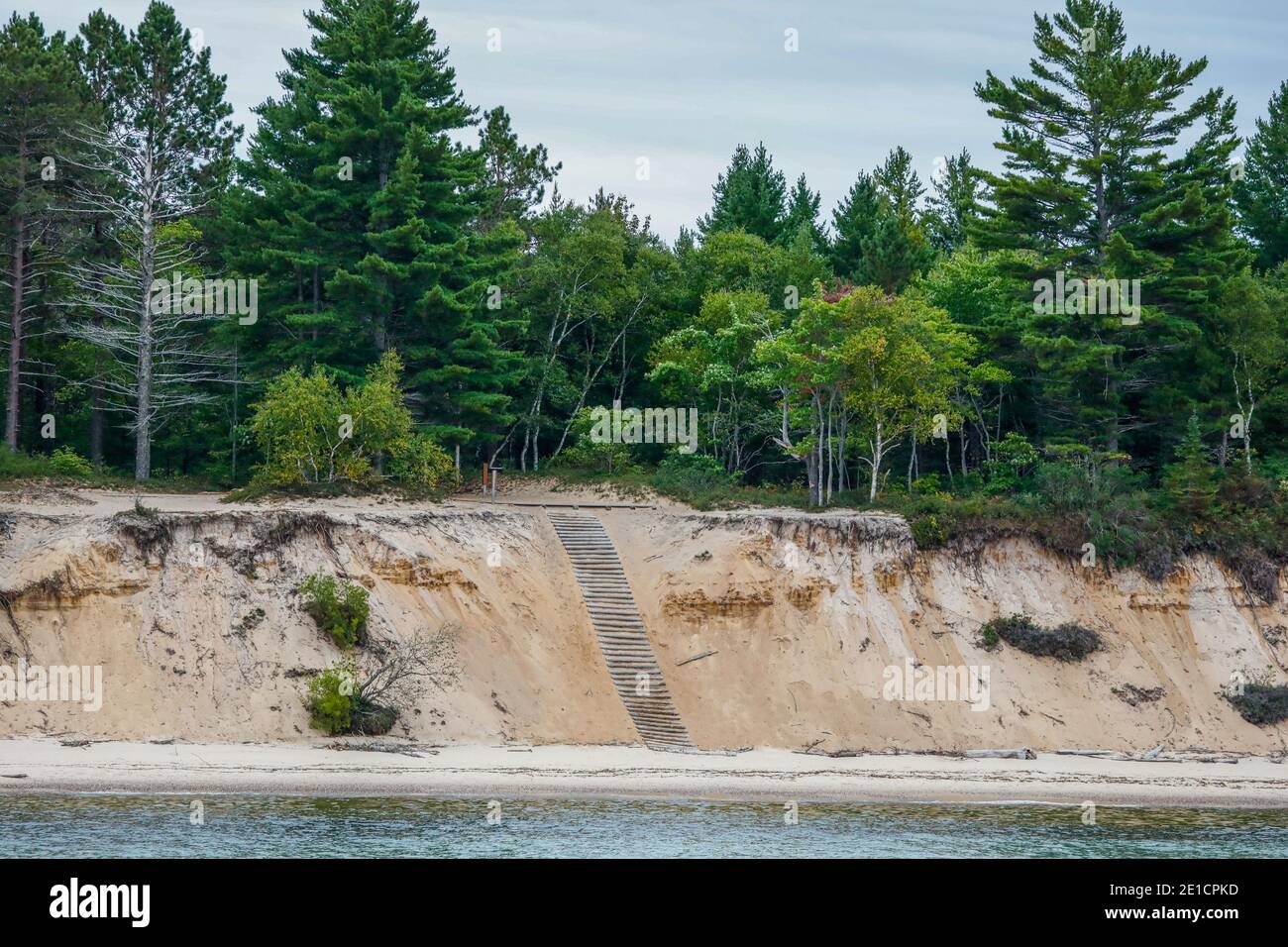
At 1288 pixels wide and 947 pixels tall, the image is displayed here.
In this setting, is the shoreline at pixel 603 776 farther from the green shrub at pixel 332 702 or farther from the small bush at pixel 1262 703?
the small bush at pixel 1262 703

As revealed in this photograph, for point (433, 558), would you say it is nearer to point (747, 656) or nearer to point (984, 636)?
point (747, 656)

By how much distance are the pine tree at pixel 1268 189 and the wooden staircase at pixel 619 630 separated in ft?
111

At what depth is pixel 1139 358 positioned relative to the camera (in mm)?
46719

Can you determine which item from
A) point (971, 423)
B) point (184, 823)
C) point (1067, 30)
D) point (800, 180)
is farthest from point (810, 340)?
point (800, 180)

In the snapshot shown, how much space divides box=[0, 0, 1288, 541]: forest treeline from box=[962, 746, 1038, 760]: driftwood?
34.9ft

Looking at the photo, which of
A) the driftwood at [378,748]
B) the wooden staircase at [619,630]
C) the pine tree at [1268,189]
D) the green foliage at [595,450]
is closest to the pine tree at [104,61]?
the green foliage at [595,450]

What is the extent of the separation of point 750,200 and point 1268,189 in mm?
21784

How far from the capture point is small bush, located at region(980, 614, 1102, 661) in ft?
121

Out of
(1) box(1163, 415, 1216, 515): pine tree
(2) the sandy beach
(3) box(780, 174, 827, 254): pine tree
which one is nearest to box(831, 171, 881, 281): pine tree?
(3) box(780, 174, 827, 254): pine tree

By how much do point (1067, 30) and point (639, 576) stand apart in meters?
23.3

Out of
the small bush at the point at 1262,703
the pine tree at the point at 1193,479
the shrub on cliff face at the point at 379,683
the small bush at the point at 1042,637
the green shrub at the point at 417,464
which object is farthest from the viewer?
the green shrub at the point at 417,464

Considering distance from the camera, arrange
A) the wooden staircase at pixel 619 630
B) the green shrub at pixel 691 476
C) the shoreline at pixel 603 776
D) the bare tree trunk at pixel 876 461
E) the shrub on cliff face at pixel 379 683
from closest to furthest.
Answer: the shoreline at pixel 603 776 → the shrub on cliff face at pixel 379 683 → the wooden staircase at pixel 619 630 → the bare tree trunk at pixel 876 461 → the green shrub at pixel 691 476

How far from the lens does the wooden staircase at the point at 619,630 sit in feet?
111

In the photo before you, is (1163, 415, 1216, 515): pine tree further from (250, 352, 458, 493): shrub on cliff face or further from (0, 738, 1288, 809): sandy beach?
(250, 352, 458, 493): shrub on cliff face
